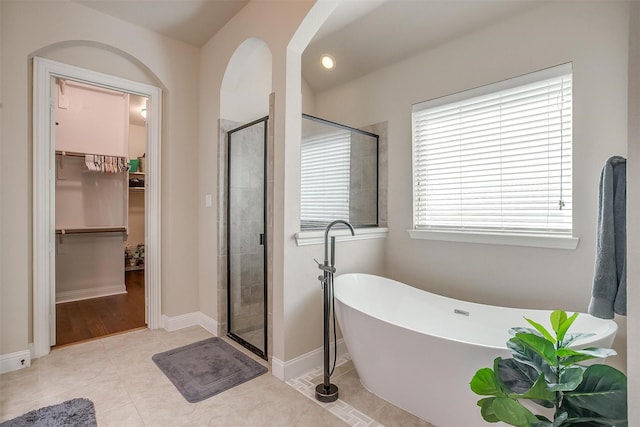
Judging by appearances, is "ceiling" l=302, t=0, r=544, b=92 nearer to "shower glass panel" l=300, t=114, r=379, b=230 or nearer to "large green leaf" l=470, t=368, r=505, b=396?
"shower glass panel" l=300, t=114, r=379, b=230

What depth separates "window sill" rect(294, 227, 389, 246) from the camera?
7.22 feet

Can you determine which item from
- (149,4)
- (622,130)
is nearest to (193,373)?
(149,4)

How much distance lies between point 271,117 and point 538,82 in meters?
1.90

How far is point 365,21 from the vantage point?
276 centimetres

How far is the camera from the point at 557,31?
2041 millimetres

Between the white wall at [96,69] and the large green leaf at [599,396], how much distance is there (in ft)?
9.99

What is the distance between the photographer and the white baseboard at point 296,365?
2.12m

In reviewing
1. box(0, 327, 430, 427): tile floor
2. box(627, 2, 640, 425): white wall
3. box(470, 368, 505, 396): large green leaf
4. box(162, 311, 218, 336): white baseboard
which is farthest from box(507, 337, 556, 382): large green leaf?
box(162, 311, 218, 336): white baseboard

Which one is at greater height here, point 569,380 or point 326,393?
point 569,380

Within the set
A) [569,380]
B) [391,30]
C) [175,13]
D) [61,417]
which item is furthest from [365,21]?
[61,417]

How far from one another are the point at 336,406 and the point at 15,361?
234 centimetres

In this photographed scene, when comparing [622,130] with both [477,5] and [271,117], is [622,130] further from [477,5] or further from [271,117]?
[271,117]

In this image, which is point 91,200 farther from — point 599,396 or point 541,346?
point 599,396

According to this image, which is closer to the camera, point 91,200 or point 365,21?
point 365,21
